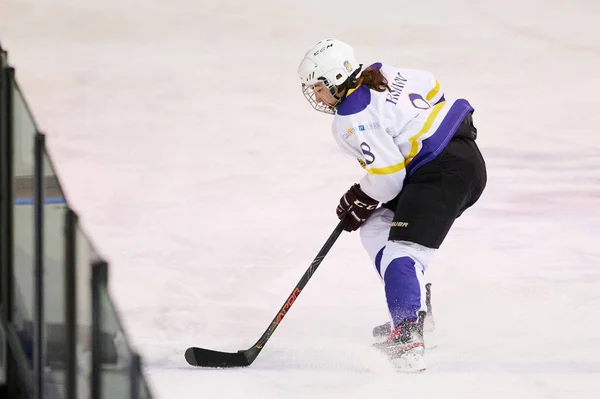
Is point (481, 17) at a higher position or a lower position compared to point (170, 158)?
higher

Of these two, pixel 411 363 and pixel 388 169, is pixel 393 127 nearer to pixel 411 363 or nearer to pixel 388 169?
pixel 388 169

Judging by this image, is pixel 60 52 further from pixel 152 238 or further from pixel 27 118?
pixel 27 118

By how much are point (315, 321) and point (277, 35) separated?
3.01m

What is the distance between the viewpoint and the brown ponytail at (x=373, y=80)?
3193 millimetres

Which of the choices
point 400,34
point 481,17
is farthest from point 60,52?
point 481,17

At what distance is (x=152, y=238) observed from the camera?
4.38m

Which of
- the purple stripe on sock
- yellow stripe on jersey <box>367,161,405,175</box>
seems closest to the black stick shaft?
the purple stripe on sock

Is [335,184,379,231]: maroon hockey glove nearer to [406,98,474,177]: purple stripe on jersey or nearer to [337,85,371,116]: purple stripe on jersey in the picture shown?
[406,98,474,177]: purple stripe on jersey

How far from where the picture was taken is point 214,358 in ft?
10.3

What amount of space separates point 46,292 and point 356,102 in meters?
1.49

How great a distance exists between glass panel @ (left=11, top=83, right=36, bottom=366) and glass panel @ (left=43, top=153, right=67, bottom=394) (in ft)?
0.25

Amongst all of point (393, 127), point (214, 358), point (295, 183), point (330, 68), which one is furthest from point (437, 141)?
point (295, 183)

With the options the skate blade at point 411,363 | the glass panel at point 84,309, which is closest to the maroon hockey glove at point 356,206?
the skate blade at point 411,363

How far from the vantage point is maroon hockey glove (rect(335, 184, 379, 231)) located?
133 inches
